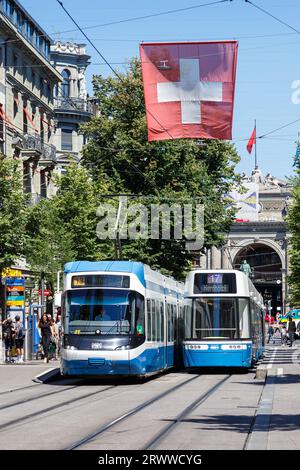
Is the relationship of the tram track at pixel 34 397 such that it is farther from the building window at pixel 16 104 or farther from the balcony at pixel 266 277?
the balcony at pixel 266 277

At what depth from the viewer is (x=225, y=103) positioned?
24.4m

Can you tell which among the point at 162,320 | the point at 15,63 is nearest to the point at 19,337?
the point at 162,320

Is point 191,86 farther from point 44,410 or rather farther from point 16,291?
point 16,291

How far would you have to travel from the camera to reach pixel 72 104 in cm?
9156

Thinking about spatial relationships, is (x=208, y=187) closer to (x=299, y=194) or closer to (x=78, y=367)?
(x=299, y=194)

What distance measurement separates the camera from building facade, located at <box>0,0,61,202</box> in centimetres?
5822

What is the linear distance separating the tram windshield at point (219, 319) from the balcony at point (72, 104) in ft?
191

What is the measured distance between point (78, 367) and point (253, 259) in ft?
363

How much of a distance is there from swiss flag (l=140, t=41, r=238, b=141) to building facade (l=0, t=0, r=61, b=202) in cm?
2984

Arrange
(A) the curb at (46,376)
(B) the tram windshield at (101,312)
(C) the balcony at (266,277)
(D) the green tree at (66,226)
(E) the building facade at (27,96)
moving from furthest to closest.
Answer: (C) the balcony at (266,277) → (E) the building facade at (27,96) → (D) the green tree at (66,226) → (A) the curb at (46,376) → (B) the tram windshield at (101,312)

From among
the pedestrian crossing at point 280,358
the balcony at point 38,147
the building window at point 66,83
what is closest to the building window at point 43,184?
the balcony at point 38,147

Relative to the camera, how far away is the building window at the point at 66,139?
298ft

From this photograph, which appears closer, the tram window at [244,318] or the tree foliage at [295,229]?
the tram window at [244,318]

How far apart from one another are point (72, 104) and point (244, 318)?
60793mm
